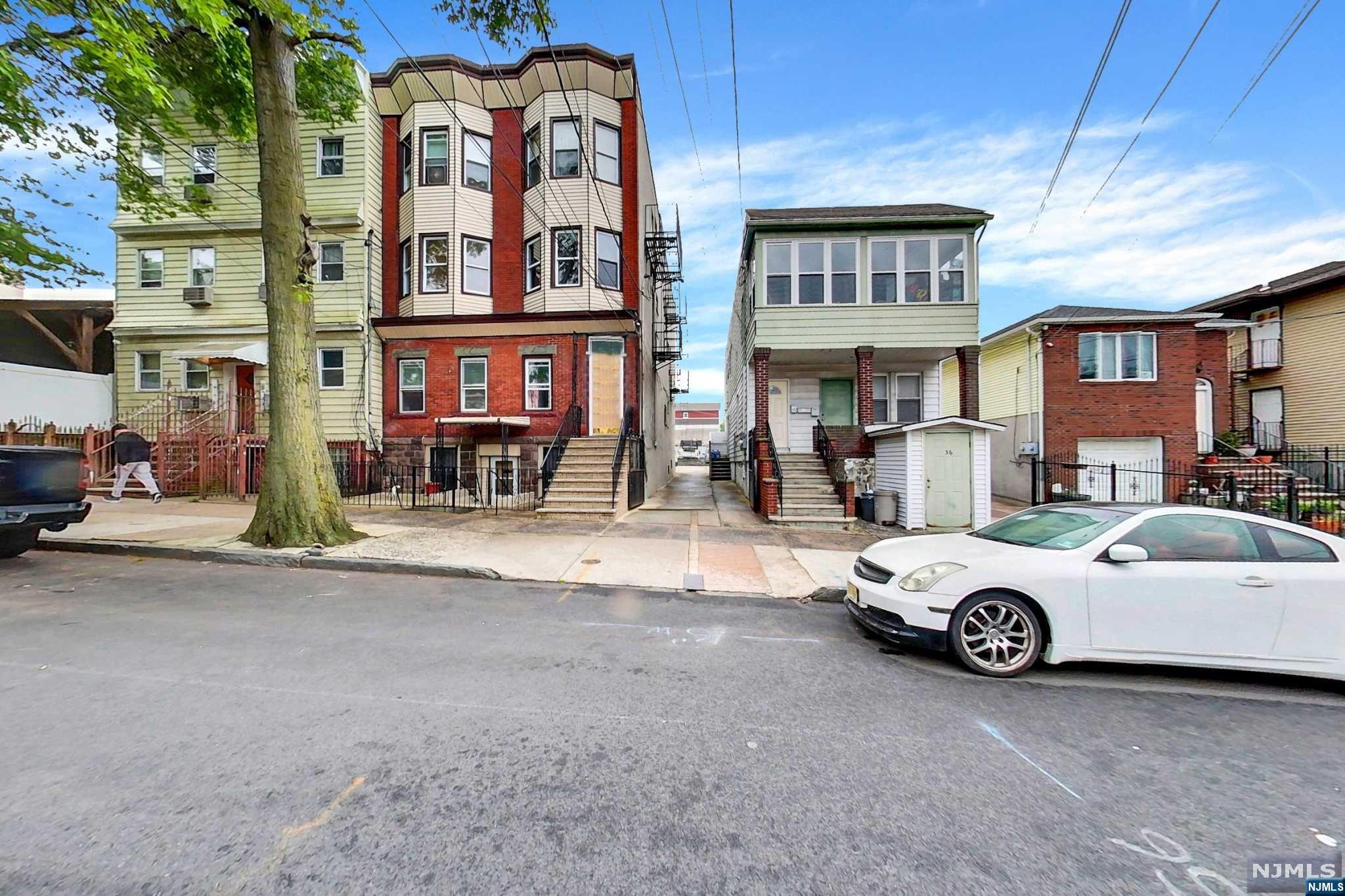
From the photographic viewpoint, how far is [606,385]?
1565 cm

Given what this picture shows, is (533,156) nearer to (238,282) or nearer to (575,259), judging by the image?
(575,259)

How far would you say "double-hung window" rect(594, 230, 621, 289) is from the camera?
15.7 metres

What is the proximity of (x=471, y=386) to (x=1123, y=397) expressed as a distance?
63.9 feet

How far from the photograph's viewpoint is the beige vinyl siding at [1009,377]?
1723 cm

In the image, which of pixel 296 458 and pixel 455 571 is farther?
pixel 296 458

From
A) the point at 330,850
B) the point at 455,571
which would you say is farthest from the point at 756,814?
the point at 455,571

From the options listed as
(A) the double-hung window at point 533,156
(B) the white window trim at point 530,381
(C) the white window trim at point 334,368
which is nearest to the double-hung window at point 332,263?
(C) the white window trim at point 334,368

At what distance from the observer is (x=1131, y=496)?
16328 mm

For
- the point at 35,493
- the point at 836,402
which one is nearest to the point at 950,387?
the point at 836,402

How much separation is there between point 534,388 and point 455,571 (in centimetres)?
907

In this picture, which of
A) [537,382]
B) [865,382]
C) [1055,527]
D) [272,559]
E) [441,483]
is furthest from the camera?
[537,382]

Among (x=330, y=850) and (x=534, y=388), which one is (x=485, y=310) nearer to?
(x=534, y=388)

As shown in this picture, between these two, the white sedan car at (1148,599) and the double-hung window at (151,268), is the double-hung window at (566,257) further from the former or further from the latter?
the white sedan car at (1148,599)

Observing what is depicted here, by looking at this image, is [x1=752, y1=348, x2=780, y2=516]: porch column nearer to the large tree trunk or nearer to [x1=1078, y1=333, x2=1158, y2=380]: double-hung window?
the large tree trunk
